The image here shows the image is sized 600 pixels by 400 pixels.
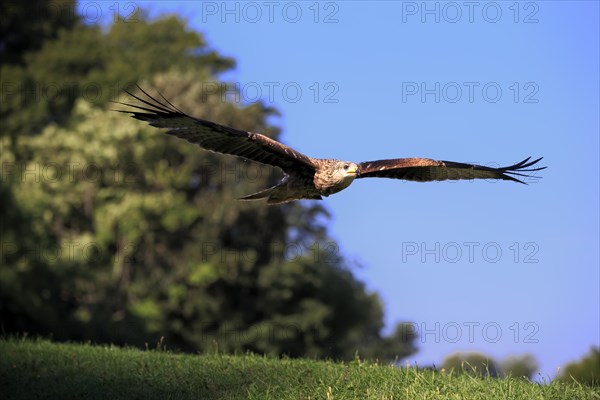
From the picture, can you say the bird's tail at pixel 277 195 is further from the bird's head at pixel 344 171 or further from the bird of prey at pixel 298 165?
the bird's head at pixel 344 171

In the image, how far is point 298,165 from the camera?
12164mm

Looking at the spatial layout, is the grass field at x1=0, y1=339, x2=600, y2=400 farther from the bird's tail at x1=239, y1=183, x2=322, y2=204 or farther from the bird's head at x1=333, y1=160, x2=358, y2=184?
the bird's head at x1=333, y1=160, x2=358, y2=184

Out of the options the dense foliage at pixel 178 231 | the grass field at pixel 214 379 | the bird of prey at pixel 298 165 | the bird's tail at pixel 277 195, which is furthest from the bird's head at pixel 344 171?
the dense foliage at pixel 178 231

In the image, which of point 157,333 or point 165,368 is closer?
point 165,368

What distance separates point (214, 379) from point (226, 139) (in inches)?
120

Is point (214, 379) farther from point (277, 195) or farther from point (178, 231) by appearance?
point (178, 231)

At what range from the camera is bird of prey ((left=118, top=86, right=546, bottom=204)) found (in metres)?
11.3

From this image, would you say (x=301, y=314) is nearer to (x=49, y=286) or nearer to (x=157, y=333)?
(x=157, y=333)

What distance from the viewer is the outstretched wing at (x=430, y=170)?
11.9 meters

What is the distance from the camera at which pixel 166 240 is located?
3412 centimetres

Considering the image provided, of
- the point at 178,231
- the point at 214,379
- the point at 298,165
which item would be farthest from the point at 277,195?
the point at 178,231

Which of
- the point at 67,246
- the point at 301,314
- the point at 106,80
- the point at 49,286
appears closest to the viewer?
the point at 49,286

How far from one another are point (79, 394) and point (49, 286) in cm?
1605

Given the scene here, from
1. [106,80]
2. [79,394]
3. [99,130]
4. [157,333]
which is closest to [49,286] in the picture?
[157,333]
